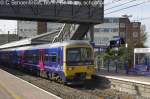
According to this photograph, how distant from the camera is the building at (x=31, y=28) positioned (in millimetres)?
123750

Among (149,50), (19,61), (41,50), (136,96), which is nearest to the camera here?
(136,96)

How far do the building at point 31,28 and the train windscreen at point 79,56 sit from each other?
9521cm

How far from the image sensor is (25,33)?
127312mm

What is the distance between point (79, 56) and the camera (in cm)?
2734

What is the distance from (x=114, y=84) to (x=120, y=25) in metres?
93.0

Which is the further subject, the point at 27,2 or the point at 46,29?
the point at 46,29

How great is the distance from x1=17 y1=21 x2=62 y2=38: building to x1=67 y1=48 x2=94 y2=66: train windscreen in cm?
9521

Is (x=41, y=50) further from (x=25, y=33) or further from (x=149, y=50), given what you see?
(x=25, y=33)

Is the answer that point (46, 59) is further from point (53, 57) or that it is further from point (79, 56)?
point (79, 56)

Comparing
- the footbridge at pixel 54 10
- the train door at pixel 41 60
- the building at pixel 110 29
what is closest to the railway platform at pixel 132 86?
the train door at pixel 41 60

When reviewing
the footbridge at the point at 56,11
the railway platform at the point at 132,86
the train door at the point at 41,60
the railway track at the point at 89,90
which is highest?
the footbridge at the point at 56,11

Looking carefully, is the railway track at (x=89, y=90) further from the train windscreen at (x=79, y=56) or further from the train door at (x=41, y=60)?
the train door at (x=41, y=60)

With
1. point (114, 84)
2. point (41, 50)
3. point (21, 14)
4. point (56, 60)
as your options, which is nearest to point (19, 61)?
point (21, 14)

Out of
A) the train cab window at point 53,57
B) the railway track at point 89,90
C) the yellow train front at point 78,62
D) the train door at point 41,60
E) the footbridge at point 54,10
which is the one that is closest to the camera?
the railway track at point 89,90
